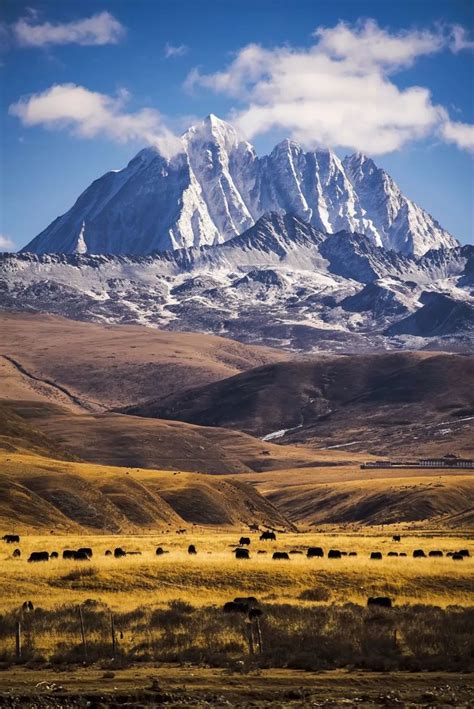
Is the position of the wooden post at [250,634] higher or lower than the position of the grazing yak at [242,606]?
lower

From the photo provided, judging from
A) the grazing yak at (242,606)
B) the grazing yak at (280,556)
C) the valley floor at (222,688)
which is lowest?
the valley floor at (222,688)

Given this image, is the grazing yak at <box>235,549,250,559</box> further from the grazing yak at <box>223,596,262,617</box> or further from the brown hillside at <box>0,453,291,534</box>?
the brown hillside at <box>0,453,291,534</box>

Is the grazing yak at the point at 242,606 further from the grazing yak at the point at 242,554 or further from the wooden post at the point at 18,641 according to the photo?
the grazing yak at the point at 242,554

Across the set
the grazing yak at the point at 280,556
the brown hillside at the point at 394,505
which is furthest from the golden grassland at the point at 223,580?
the brown hillside at the point at 394,505

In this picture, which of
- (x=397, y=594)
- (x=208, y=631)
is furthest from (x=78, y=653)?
(x=397, y=594)

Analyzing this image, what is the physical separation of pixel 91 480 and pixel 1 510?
27499 millimetres

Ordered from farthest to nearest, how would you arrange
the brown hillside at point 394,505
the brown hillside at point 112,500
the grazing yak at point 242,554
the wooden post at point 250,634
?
the brown hillside at point 394,505 < the brown hillside at point 112,500 < the grazing yak at point 242,554 < the wooden post at point 250,634

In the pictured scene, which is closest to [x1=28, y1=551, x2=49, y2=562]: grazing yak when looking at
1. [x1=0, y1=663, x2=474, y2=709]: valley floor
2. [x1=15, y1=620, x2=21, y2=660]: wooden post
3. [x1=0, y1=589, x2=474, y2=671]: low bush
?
[x1=0, y1=589, x2=474, y2=671]: low bush

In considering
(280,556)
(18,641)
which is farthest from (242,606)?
(280,556)

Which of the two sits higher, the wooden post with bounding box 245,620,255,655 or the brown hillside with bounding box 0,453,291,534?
the brown hillside with bounding box 0,453,291,534

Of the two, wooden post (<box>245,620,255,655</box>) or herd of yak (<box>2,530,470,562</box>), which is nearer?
wooden post (<box>245,620,255,655</box>)

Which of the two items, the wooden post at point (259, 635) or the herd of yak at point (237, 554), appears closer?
→ the wooden post at point (259, 635)

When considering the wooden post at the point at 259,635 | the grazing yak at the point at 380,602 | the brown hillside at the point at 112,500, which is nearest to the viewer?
the wooden post at the point at 259,635

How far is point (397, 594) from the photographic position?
57.1 m
